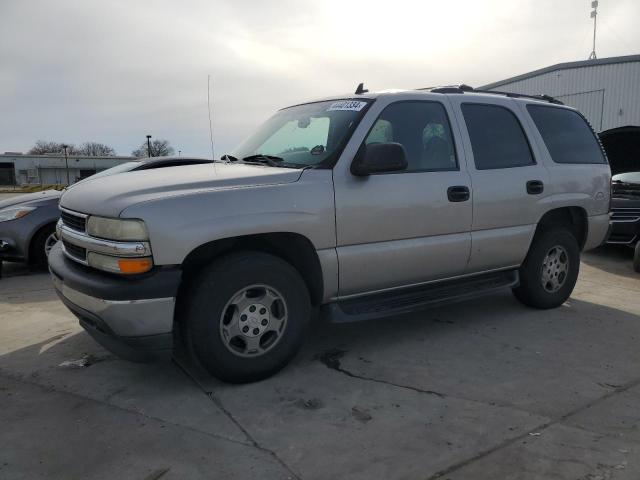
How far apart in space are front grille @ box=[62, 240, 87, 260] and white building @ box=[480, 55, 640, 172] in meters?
14.2

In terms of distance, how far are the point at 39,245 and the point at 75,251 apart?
166 inches

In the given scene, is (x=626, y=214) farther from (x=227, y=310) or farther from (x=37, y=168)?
(x=37, y=168)

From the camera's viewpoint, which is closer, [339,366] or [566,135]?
[339,366]

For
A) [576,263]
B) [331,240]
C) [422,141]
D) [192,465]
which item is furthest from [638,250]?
[192,465]

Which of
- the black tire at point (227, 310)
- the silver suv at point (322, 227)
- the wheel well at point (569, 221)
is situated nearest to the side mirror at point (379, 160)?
the silver suv at point (322, 227)

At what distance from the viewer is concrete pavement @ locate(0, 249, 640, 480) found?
256 cm

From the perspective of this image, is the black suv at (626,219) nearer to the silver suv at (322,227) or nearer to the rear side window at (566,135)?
the rear side window at (566,135)

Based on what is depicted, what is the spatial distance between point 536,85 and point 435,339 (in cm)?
1567

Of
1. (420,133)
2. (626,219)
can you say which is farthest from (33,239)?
(626,219)

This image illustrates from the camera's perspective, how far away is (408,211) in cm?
388

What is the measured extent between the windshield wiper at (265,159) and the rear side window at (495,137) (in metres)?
1.64

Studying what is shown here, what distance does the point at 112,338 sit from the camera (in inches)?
124

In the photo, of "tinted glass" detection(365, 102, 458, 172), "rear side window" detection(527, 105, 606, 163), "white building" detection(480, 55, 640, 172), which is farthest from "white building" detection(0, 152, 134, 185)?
"tinted glass" detection(365, 102, 458, 172)

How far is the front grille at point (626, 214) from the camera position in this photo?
8164 mm
